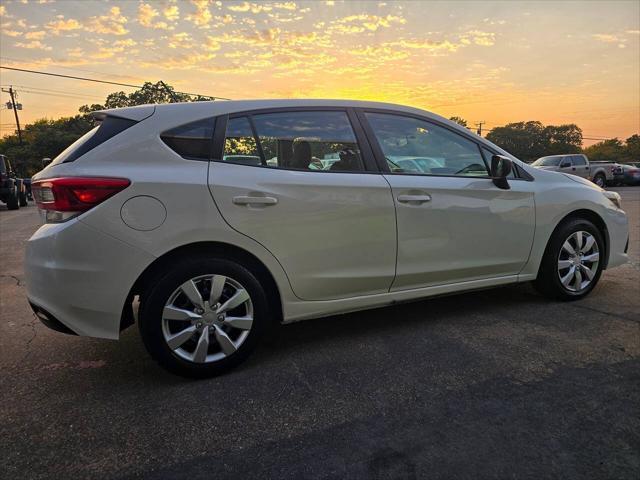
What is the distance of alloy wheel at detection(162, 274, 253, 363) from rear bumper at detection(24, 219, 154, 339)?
268 mm

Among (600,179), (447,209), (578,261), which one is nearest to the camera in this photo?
(447,209)

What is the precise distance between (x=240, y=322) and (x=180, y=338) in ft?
1.11

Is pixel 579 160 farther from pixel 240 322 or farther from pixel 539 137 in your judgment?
pixel 539 137

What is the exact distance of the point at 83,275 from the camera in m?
2.35

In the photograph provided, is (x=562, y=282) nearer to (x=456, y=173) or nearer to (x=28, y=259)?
(x=456, y=173)

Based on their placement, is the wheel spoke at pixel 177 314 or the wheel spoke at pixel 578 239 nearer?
the wheel spoke at pixel 177 314

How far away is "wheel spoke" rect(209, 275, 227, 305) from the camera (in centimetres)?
252

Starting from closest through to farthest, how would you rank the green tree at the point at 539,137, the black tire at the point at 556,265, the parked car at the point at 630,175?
the black tire at the point at 556,265
the parked car at the point at 630,175
the green tree at the point at 539,137

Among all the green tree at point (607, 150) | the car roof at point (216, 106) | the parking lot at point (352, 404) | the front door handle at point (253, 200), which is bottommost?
the green tree at point (607, 150)

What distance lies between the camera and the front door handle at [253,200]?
8.40 feet

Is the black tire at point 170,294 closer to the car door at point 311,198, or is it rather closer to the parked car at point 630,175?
the car door at point 311,198

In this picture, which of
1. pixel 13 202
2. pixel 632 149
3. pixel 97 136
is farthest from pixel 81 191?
pixel 632 149

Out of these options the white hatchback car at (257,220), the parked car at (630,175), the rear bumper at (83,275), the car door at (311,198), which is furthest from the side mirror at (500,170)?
the parked car at (630,175)

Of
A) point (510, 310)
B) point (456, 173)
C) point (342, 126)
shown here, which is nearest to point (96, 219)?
point (342, 126)
